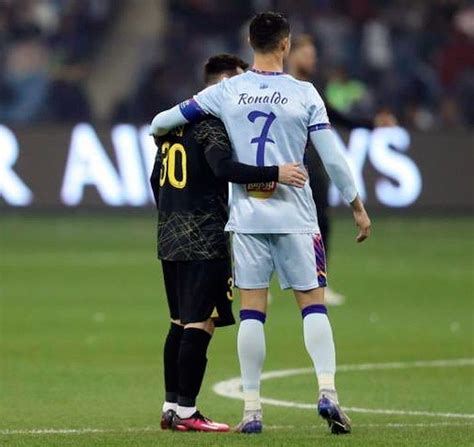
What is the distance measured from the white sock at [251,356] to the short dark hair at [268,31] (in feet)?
4.86

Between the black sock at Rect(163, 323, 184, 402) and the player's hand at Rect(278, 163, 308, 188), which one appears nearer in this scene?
the player's hand at Rect(278, 163, 308, 188)

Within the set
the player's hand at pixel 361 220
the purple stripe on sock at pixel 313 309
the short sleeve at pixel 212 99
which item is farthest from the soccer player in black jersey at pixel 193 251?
Answer: the player's hand at pixel 361 220

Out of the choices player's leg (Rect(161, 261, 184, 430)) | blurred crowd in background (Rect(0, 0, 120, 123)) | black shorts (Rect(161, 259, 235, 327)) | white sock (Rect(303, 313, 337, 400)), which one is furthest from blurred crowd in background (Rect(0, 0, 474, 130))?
white sock (Rect(303, 313, 337, 400))

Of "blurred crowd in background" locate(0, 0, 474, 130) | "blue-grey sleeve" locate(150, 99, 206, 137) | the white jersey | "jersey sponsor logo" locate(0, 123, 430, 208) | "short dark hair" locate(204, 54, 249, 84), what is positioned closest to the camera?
the white jersey

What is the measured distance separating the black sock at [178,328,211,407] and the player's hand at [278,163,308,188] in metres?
1.08

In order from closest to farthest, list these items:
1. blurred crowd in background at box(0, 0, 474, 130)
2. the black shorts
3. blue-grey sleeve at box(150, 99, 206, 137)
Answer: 1. blue-grey sleeve at box(150, 99, 206, 137)
2. the black shorts
3. blurred crowd in background at box(0, 0, 474, 130)

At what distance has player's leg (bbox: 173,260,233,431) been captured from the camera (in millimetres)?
9820

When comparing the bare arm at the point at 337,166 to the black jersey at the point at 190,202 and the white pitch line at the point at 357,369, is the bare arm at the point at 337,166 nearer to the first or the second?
the black jersey at the point at 190,202

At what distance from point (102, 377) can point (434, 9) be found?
2062cm

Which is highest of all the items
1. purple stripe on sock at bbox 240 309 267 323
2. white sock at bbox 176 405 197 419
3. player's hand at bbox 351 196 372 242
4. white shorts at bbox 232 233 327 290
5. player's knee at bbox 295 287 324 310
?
player's hand at bbox 351 196 372 242

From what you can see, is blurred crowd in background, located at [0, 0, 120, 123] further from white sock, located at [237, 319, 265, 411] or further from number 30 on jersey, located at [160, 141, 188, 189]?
white sock, located at [237, 319, 265, 411]

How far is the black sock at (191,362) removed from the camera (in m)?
9.87

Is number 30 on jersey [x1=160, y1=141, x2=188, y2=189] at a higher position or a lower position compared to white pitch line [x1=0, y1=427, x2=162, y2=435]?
higher

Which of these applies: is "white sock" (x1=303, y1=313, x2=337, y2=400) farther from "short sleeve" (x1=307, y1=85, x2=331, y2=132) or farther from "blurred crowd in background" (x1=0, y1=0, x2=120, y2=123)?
"blurred crowd in background" (x1=0, y1=0, x2=120, y2=123)
